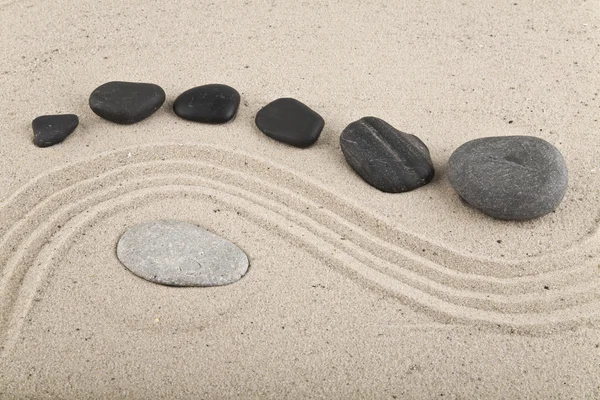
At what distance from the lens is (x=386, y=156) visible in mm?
2836

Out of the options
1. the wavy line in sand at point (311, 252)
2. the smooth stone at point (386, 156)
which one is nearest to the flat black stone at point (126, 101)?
the wavy line in sand at point (311, 252)

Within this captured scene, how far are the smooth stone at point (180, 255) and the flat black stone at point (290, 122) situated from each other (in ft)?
1.99

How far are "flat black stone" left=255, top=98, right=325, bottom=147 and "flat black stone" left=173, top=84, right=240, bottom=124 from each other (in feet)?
0.43

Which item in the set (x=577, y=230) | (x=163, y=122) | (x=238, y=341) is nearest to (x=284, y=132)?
(x=163, y=122)

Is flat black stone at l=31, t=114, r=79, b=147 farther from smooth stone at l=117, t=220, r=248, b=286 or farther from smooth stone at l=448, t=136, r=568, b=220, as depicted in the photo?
smooth stone at l=448, t=136, r=568, b=220

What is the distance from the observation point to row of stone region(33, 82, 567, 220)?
8.65ft

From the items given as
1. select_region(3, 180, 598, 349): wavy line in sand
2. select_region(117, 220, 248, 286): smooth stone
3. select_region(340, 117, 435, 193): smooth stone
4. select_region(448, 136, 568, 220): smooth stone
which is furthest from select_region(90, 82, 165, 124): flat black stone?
select_region(448, 136, 568, 220): smooth stone

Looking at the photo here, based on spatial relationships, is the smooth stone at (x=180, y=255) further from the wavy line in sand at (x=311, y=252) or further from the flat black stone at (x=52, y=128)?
the flat black stone at (x=52, y=128)

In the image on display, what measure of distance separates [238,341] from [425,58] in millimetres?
1823

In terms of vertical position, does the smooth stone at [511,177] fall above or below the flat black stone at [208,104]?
above

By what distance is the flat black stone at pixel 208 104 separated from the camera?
3.06 metres

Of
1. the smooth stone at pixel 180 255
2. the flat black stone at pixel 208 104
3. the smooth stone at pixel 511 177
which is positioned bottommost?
the smooth stone at pixel 180 255

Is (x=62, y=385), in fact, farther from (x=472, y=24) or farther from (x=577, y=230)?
(x=472, y=24)

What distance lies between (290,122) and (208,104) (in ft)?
1.23
